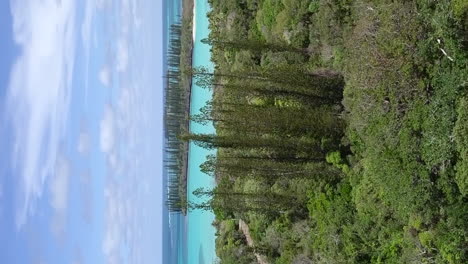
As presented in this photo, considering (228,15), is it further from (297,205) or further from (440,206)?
(440,206)

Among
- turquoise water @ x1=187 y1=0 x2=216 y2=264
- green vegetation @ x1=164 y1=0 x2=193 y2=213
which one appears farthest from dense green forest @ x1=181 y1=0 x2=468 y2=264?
green vegetation @ x1=164 y1=0 x2=193 y2=213

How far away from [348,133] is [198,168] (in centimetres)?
3679

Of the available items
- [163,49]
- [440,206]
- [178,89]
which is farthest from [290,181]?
[163,49]

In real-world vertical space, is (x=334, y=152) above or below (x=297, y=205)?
above

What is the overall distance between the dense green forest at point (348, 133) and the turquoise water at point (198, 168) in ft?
62.0

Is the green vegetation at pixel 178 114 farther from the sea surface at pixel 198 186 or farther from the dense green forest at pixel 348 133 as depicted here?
the dense green forest at pixel 348 133

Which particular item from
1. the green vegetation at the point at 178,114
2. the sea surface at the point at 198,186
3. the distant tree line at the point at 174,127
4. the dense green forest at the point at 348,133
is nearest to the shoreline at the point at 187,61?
A: the green vegetation at the point at 178,114

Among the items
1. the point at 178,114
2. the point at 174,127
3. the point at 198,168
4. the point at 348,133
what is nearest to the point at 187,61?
the point at 178,114

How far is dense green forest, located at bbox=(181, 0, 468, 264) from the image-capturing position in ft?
60.8

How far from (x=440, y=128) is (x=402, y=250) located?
5692mm

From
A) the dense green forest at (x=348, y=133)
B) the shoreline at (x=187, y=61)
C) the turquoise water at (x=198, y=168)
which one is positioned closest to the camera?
the dense green forest at (x=348, y=133)

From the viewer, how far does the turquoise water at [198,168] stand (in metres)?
58.3

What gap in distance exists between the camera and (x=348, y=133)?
25.6 meters

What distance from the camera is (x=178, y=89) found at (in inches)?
2330
